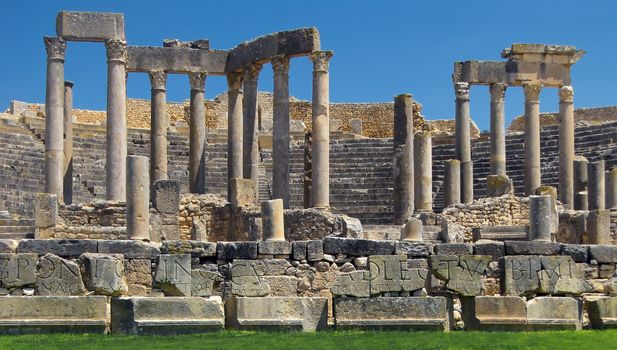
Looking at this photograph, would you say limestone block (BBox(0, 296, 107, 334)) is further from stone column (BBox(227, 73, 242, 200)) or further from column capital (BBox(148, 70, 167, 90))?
column capital (BBox(148, 70, 167, 90))

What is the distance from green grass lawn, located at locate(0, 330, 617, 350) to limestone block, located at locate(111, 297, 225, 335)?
0.43 metres

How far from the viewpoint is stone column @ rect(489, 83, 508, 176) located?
132 feet

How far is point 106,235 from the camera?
28.7m

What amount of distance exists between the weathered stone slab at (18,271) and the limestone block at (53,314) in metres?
0.57

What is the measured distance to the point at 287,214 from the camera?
31.5m

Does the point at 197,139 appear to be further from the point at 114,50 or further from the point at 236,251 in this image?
the point at 236,251

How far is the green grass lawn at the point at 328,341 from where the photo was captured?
16250 mm

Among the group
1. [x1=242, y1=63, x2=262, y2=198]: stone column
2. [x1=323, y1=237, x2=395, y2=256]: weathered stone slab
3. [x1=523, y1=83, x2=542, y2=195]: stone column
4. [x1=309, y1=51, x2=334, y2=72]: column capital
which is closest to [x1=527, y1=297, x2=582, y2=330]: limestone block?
[x1=323, y1=237, x2=395, y2=256]: weathered stone slab

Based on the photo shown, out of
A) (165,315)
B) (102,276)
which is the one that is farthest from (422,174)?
(165,315)

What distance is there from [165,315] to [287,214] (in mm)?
13510

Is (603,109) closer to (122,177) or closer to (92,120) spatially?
(92,120)

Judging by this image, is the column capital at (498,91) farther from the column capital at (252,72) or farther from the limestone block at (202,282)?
the limestone block at (202,282)

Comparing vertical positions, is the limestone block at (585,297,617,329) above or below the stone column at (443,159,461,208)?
below

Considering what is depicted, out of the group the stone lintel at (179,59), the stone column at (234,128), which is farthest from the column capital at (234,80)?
the stone lintel at (179,59)
